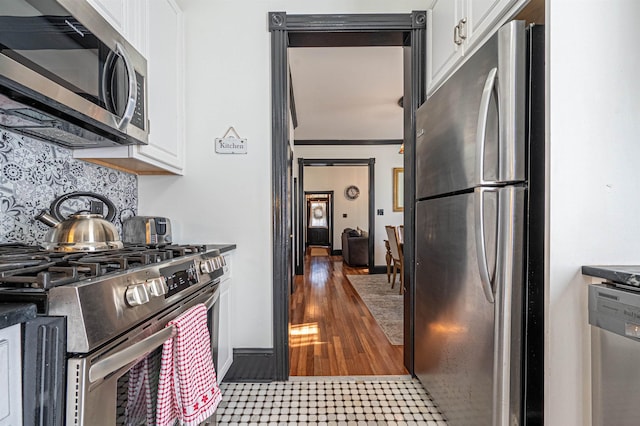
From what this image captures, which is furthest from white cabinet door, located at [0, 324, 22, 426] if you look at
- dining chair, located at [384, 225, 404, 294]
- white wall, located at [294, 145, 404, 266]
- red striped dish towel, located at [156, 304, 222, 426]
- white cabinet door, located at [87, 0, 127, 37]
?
white wall, located at [294, 145, 404, 266]

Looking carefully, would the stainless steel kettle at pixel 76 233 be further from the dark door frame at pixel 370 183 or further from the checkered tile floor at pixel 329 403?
the dark door frame at pixel 370 183

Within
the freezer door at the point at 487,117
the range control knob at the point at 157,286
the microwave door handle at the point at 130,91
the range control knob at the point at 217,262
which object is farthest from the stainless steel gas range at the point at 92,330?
the freezer door at the point at 487,117

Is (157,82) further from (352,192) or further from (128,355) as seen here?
(352,192)

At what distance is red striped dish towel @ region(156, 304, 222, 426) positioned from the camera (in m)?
0.99

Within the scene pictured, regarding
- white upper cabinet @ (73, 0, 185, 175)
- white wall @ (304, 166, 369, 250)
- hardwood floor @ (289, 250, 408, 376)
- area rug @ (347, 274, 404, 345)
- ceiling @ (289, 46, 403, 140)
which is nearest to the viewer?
white upper cabinet @ (73, 0, 185, 175)

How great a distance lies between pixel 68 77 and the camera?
1.04 meters

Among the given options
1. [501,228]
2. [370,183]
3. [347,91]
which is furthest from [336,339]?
[370,183]

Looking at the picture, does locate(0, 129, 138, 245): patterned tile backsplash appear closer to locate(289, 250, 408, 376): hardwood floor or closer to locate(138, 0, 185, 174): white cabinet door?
locate(138, 0, 185, 174): white cabinet door

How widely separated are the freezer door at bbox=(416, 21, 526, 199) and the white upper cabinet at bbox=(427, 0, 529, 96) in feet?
0.59

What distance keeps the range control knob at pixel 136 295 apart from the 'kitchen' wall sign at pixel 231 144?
1.25m

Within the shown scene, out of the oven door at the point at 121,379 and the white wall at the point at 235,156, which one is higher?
the white wall at the point at 235,156

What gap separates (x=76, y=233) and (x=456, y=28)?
1.89 m

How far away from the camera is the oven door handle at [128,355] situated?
73 centimetres

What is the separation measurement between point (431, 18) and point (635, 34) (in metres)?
1.17
